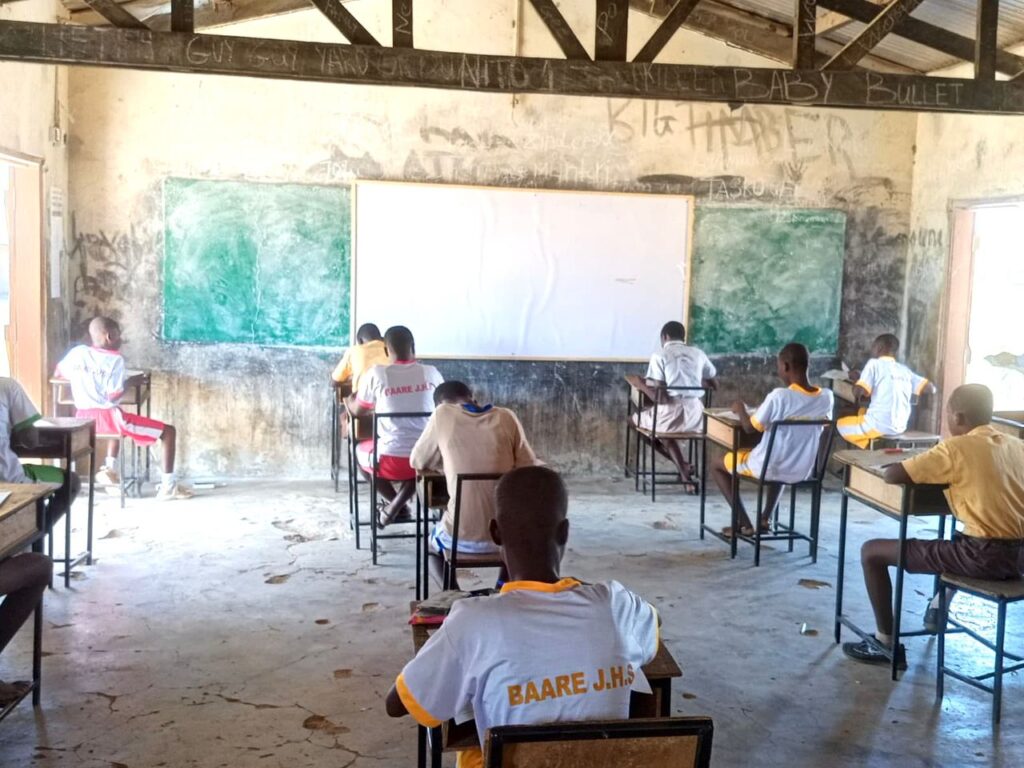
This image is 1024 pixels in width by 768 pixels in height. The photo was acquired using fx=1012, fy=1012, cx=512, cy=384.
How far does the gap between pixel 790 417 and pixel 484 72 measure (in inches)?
97.2

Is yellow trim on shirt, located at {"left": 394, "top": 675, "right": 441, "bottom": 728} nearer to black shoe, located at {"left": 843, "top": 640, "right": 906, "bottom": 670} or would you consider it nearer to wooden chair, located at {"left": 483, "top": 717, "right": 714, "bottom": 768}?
wooden chair, located at {"left": 483, "top": 717, "right": 714, "bottom": 768}

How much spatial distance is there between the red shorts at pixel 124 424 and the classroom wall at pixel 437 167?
856 millimetres

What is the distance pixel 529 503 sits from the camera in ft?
7.12

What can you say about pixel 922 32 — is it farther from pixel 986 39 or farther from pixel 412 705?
pixel 412 705

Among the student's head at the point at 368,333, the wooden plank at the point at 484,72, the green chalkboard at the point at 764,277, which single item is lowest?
the student's head at the point at 368,333

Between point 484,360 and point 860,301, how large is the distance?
309cm

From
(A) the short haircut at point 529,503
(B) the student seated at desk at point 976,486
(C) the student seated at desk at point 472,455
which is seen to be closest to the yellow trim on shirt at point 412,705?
(A) the short haircut at point 529,503

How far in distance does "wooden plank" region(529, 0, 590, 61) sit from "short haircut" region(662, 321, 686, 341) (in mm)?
2912

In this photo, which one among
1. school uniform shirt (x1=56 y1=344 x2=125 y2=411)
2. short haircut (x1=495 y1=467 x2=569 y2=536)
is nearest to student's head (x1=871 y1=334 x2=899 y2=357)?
school uniform shirt (x1=56 y1=344 x2=125 y2=411)

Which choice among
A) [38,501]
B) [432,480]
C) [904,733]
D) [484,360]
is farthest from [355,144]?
[904,733]

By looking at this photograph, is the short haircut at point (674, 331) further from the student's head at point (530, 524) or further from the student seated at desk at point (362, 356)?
the student's head at point (530, 524)

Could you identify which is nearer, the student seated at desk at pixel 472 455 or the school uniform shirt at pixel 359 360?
the student seated at desk at pixel 472 455

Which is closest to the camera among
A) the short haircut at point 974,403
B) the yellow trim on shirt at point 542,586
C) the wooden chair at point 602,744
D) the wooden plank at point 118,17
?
the wooden chair at point 602,744

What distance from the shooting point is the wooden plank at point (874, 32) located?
15.4 feet
